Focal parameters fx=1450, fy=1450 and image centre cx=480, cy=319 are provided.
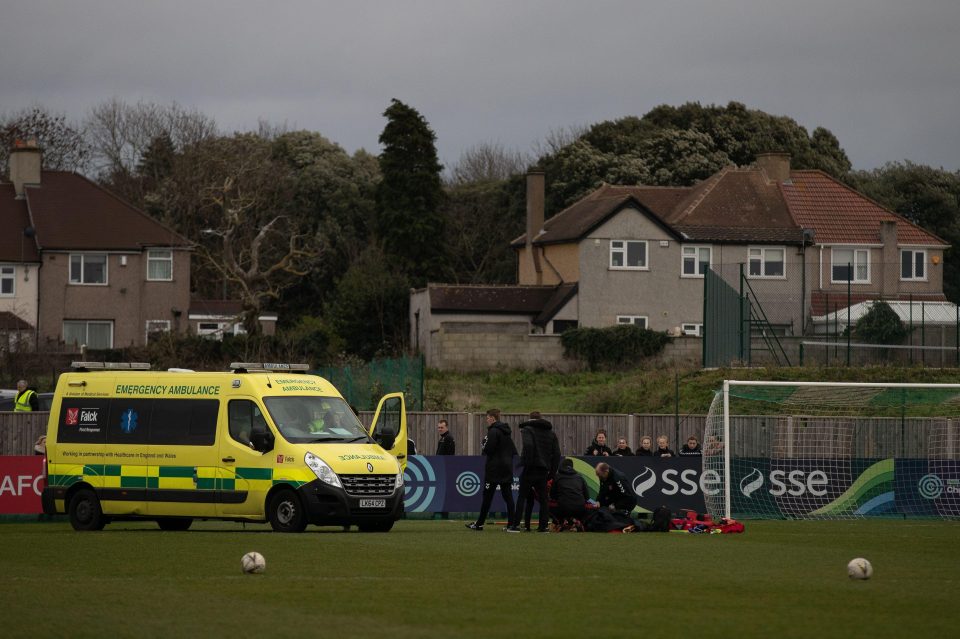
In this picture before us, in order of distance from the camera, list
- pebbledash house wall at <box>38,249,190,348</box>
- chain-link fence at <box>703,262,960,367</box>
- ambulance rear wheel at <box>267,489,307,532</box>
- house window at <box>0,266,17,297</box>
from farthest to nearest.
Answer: pebbledash house wall at <box>38,249,190,348</box> < house window at <box>0,266,17,297</box> < chain-link fence at <box>703,262,960,367</box> < ambulance rear wheel at <box>267,489,307,532</box>

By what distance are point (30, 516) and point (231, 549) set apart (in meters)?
9.38

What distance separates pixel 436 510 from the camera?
85.4 feet

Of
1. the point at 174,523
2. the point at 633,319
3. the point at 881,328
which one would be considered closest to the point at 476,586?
the point at 174,523

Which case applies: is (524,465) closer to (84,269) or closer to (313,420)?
(313,420)

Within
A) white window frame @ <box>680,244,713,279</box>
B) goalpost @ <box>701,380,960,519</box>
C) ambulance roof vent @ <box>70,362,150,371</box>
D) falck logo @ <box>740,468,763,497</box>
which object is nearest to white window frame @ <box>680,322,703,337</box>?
white window frame @ <box>680,244,713,279</box>

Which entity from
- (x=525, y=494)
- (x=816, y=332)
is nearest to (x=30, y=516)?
(x=525, y=494)

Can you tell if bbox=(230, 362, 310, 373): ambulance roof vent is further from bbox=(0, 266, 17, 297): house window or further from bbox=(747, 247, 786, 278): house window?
bbox=(747, 247, 786, 278): house window

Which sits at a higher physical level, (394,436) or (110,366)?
(110,366)

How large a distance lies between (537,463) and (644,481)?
4.48 meters

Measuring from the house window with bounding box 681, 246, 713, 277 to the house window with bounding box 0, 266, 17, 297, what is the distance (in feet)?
89.5

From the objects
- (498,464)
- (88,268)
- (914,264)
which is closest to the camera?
(498,464)

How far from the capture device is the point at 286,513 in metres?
20.7

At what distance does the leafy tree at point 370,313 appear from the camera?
62.5m

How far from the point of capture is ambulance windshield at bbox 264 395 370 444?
21000 millimetres
